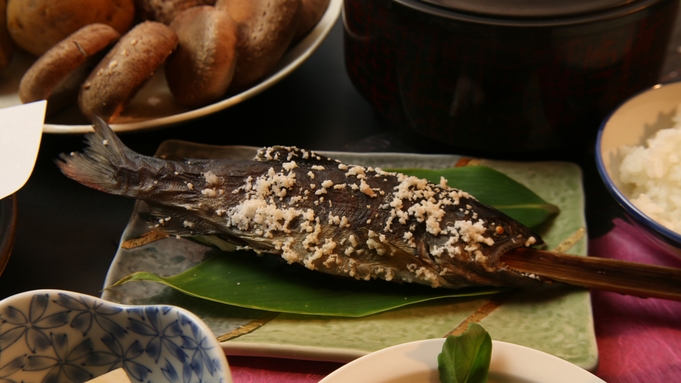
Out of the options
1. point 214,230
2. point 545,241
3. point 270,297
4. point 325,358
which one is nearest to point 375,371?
point 325,358

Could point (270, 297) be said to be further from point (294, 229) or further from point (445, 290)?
point (445, 290)

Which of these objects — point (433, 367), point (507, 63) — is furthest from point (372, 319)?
point (507, 63)

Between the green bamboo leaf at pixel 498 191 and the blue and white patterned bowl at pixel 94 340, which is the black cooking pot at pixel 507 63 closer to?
the green bamboo leaf at pixel 498 191

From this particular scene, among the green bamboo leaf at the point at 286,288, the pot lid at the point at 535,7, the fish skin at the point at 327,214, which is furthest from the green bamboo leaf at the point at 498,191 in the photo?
Result: the pot lid at the point at 535,7

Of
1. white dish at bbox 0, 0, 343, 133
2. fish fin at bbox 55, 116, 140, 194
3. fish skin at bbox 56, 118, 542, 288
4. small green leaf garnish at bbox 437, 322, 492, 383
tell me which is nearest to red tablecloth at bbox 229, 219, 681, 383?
fish skin at bbox 56, 118, 542, 288

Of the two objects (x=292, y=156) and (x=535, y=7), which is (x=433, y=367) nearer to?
(x=292, y=156)
